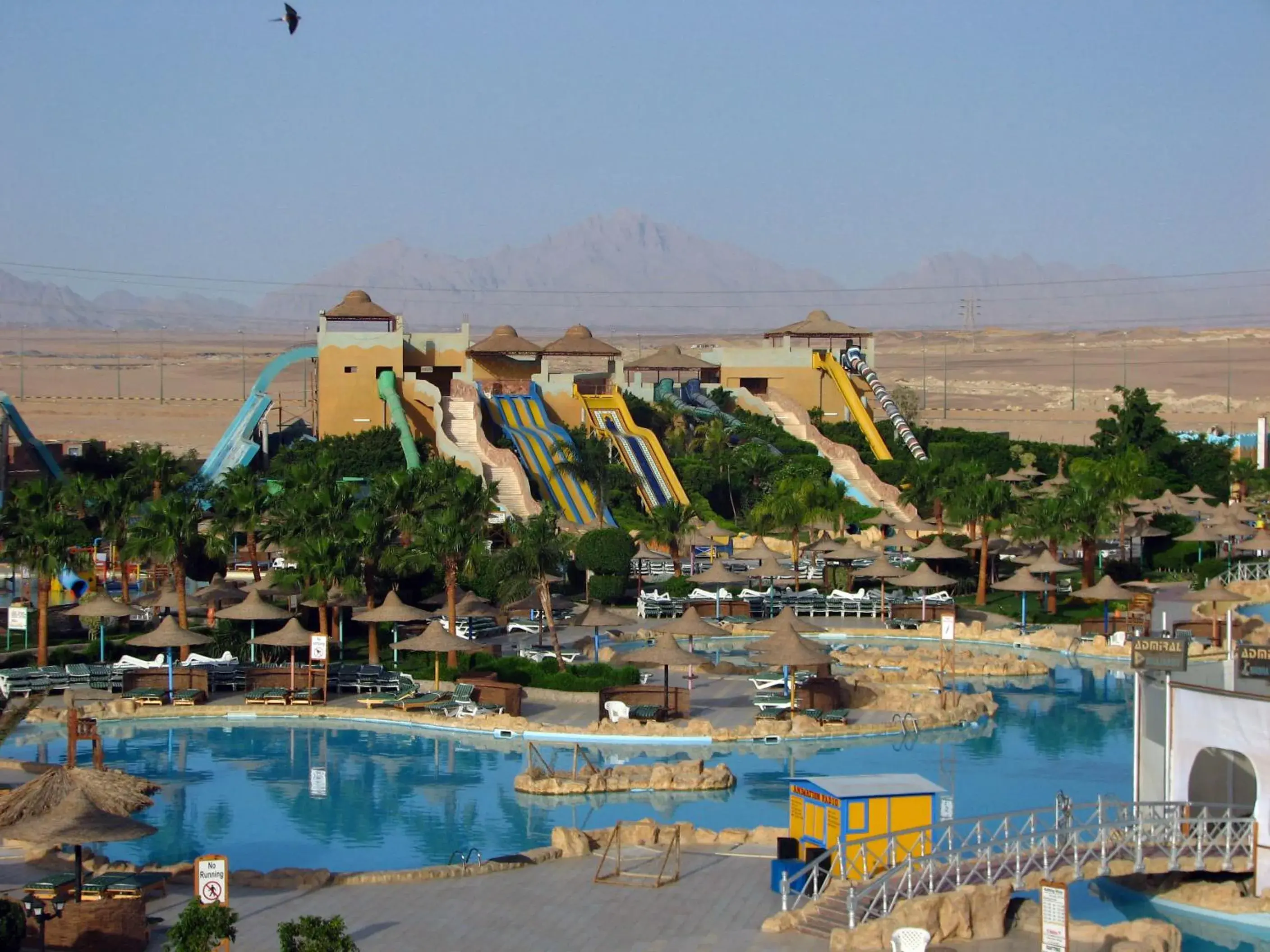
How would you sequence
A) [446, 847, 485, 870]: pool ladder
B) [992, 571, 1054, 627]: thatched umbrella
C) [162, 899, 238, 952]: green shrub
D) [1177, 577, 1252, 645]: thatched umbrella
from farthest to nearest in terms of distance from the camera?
1. [992, 571, 1054, 627]: thatched umbrella
2. [1177, 577, 1252, 645]: thatched umbrella
3. [446, 847, 485, 870]: pool ladder
4. [162, 899, 238, 952]: green shrub

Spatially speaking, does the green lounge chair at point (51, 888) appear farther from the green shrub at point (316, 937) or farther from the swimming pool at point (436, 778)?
the green shrub at point (316, 937)

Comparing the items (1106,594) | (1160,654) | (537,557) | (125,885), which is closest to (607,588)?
(537,557)

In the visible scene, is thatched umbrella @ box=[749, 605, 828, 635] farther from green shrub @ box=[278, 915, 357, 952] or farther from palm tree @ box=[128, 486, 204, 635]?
green shrub @ box=[278, 915, 357, 952]

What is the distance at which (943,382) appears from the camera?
14362 centimetres

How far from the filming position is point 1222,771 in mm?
21562

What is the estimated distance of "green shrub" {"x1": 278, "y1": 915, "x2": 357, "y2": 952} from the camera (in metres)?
14.4

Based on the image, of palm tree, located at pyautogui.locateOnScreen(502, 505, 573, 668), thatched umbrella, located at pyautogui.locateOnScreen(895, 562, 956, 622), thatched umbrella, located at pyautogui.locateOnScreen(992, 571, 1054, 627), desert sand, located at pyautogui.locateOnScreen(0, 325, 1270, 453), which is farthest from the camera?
desert sand, located at pyautogui.locateOnScreen(0, 325, 1270, 453)

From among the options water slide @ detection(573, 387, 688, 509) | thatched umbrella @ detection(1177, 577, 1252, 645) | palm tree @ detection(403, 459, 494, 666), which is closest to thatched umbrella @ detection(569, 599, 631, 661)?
palm tree @ detection(403, 459, 494, 666)

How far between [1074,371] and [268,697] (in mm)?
111398

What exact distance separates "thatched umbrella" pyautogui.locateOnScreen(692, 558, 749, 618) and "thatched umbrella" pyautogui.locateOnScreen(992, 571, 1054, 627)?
19.8ft

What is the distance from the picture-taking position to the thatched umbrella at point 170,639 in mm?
32188

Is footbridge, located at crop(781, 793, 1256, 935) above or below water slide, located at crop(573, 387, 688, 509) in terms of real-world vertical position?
below

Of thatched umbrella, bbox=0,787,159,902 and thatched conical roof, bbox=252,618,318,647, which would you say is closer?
thatched umbrella, bbox=0,787,159,902

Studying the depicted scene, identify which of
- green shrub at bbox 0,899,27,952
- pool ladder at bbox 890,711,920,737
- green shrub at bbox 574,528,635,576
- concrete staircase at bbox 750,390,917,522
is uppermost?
concrete staircase at bbox 750,390,917,522
